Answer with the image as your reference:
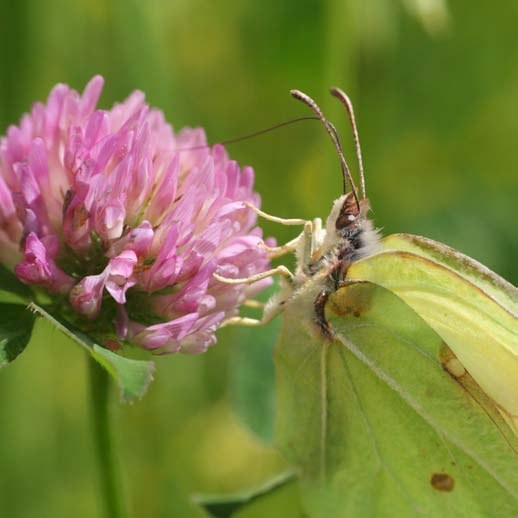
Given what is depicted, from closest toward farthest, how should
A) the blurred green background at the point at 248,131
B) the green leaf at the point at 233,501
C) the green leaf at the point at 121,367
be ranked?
the green leaf at the point at 121,367
the green leaf at the point at 233,501
the blurred green background at the point at 248,131

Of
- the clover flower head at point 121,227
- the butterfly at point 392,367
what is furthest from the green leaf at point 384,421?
the clover flower head at point 121,227

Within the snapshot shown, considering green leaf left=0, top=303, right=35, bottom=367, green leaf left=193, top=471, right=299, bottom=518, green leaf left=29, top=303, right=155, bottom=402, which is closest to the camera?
green leaf left=29, top=303, right=155, bottom=402

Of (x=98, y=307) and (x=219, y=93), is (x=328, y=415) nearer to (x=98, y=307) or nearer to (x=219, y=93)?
(x=98, y=307)

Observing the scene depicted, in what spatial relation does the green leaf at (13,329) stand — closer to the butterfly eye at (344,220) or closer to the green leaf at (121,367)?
the green leaf at (121,367)

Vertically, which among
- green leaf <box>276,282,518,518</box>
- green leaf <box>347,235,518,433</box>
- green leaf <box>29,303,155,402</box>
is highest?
green leaf <box>29,303,155,402</box>

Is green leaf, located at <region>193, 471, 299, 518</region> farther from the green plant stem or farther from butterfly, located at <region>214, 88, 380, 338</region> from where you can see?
butterfly, located at <region>214, 88, 380, 338</region>

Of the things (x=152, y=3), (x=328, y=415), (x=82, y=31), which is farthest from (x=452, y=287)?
(x=82, y=31)

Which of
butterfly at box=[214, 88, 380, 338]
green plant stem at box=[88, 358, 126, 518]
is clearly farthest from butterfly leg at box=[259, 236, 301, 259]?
green plant stem at box=[88, 358, 126, 518]
